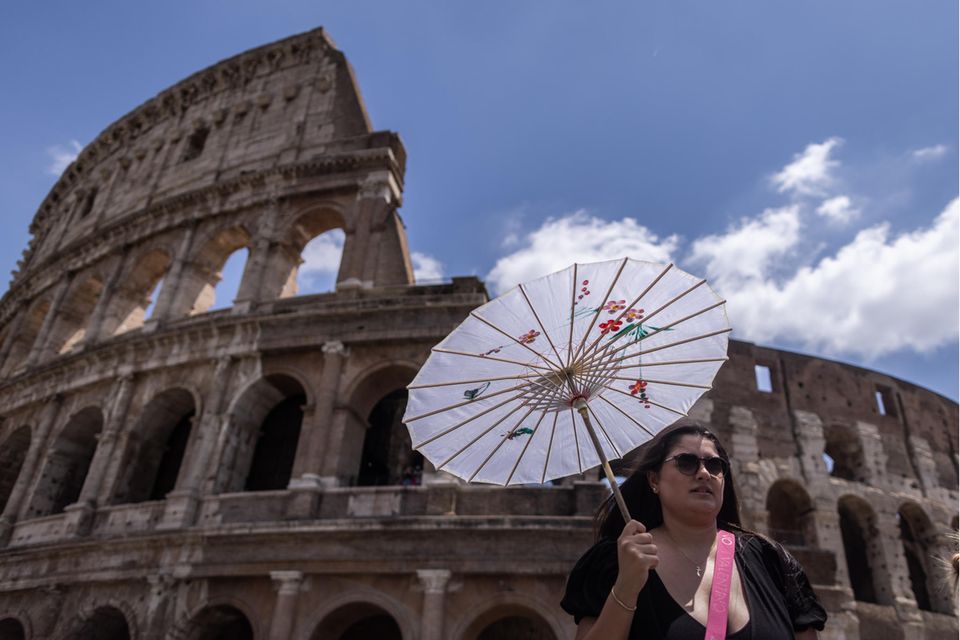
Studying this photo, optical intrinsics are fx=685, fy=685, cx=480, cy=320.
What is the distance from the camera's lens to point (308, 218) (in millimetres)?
15953

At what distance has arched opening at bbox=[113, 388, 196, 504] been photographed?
13609mm

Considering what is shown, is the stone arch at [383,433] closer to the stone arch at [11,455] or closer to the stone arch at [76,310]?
the stone arch at [11,455]

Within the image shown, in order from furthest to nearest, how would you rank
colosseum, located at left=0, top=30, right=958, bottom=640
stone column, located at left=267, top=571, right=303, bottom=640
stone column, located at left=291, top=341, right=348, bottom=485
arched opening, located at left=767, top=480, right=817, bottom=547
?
arched opening, located at left=767, top=480, right=817, bottom=547, stone column, located at left=291, top=341, right=348, bottom=485, colosseum, located at left=0, top=30, right=958, bottom=640, stone column, located at left=267, top=571, right=303, bottom=640

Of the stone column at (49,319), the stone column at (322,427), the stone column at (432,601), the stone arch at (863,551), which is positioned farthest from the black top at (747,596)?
the stone column at (49,319)

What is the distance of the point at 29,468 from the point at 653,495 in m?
16.0

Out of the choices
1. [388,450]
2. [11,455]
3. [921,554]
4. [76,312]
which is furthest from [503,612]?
[76,312]

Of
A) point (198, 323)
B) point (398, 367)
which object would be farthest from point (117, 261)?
point (398, 367)

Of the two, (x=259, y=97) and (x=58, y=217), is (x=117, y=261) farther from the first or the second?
(x=58, y=217)

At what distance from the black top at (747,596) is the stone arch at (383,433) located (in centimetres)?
1021

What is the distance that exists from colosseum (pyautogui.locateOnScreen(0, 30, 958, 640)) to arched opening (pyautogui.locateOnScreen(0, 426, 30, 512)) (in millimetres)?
63

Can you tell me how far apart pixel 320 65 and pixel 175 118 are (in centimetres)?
557

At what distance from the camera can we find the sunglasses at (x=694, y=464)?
2.44 m

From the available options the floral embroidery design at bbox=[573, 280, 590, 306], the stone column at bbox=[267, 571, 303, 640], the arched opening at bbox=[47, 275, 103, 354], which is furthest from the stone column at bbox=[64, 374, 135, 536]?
the floral embroidery design at bbox=[573, 280, 590, 306]

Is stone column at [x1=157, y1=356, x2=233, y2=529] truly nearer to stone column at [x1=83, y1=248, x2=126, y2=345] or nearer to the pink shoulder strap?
stone column at [x1=83, y1=248, x2=126, y2=345]
